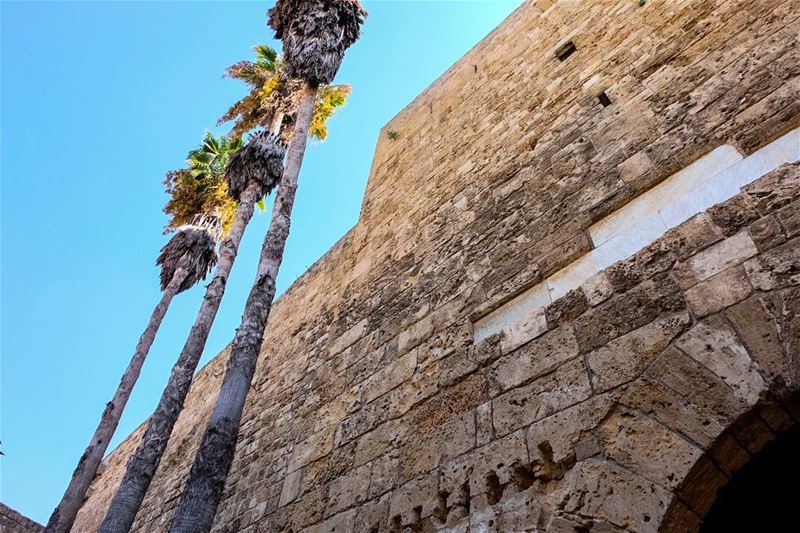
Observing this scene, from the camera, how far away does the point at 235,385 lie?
4137mm

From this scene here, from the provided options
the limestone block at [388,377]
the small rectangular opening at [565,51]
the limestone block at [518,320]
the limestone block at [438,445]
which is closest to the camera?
the limestone block at [438,445]

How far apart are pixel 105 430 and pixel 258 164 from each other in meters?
4.07

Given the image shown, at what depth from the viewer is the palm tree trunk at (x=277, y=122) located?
7875 millimetres

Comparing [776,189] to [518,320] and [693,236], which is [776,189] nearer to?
[693,236]

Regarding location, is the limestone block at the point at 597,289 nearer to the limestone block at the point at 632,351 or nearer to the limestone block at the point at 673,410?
the limestone block at the point at 632,351

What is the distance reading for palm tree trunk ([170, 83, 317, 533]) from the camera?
3.50 metres

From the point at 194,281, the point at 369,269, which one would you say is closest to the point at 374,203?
the point at 369,269

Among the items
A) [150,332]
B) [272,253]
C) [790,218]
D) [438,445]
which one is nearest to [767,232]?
[790,218]

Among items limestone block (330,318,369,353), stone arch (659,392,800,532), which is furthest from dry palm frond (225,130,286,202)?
stone arch (659,392,800,532)

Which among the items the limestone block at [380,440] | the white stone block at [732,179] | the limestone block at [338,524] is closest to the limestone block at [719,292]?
the white stone block at [732,179]

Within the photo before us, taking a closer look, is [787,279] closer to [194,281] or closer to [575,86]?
[575,86]

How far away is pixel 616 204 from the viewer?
295 centimetres

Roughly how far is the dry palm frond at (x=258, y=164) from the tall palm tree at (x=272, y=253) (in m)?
0.62

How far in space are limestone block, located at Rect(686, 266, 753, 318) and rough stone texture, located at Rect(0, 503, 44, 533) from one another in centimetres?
1158
